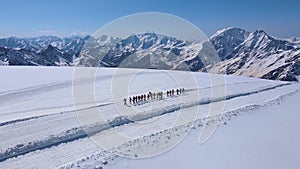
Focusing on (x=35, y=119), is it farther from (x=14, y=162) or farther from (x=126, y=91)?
(x=126, y=91)

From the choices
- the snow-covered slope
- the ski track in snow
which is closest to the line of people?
the snow-covered slope

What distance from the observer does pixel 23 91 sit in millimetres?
29562

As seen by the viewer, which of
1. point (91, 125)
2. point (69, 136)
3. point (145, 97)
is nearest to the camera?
point (69, 136)

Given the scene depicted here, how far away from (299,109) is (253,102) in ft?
14.3

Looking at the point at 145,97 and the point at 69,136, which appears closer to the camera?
Answer: the point at 69,136

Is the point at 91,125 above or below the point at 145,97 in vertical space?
below

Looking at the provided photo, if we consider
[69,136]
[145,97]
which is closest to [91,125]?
[69,136]

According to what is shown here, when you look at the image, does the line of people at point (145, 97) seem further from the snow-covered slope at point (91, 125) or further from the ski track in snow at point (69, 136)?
the ski track in snow at point (69, 136)

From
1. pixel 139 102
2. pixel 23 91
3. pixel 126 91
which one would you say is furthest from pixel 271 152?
pixel 23 91

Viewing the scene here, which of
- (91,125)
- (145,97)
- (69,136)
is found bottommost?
(69,136)

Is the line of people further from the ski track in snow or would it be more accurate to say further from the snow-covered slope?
the ski track in snow

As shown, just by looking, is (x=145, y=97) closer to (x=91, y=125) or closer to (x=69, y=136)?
(x=91, y=125)

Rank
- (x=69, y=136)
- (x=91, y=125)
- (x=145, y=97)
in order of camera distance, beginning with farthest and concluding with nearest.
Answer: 1. (x=145, y=97)
2. (x=91, y=125)
3. (x=69, y=136)

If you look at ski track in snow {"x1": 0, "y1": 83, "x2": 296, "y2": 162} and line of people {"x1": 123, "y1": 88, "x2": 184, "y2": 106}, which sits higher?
line of people {"x1": 123, "y1": 88, "x2": 184, "y2": 106}
